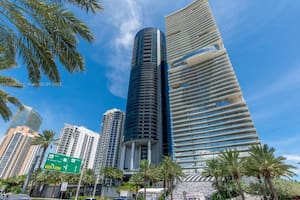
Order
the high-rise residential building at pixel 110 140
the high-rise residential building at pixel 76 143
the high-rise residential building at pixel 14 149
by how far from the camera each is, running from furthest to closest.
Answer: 1. the high-rise residential building at pixel 110 140
2. the high-rise residential building at pixel 76 143
3. the high-rise residential building at pixel 14 149

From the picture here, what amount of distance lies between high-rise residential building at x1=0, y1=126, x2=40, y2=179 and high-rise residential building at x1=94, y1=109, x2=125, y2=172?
149 ft

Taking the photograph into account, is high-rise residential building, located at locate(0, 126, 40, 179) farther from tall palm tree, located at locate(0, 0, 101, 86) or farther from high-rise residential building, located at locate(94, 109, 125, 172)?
tall palm tree, located at locate(0, 0, 101, 86)

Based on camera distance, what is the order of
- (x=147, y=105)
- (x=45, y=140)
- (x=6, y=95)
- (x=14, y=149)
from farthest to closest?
(x=147, y=105), (x=14, y=149), (x=45, y=140), (x=6, y=95)

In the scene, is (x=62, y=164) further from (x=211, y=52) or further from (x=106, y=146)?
(x=106, y=146)

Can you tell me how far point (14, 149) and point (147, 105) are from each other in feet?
247

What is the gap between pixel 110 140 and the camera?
12288 cm

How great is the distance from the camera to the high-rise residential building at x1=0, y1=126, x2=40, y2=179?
8662 centimetres

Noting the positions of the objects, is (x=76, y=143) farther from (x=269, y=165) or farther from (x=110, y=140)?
(x=269, y=165)

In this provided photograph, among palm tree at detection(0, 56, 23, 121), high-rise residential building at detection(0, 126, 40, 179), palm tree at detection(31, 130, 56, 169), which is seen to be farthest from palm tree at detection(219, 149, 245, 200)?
high-rise residential building at detection(0, 126, 40, 179)

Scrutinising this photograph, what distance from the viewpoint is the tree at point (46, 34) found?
4.78 meters

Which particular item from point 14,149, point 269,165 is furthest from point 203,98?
point 14,149

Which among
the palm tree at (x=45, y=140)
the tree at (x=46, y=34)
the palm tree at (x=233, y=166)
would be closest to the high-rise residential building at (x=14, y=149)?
the palm tree at (x=45, y=140)

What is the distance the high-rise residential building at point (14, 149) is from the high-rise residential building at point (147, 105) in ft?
166

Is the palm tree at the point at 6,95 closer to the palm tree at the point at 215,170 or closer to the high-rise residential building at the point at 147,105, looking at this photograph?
the palm tree at the point at 215,170
